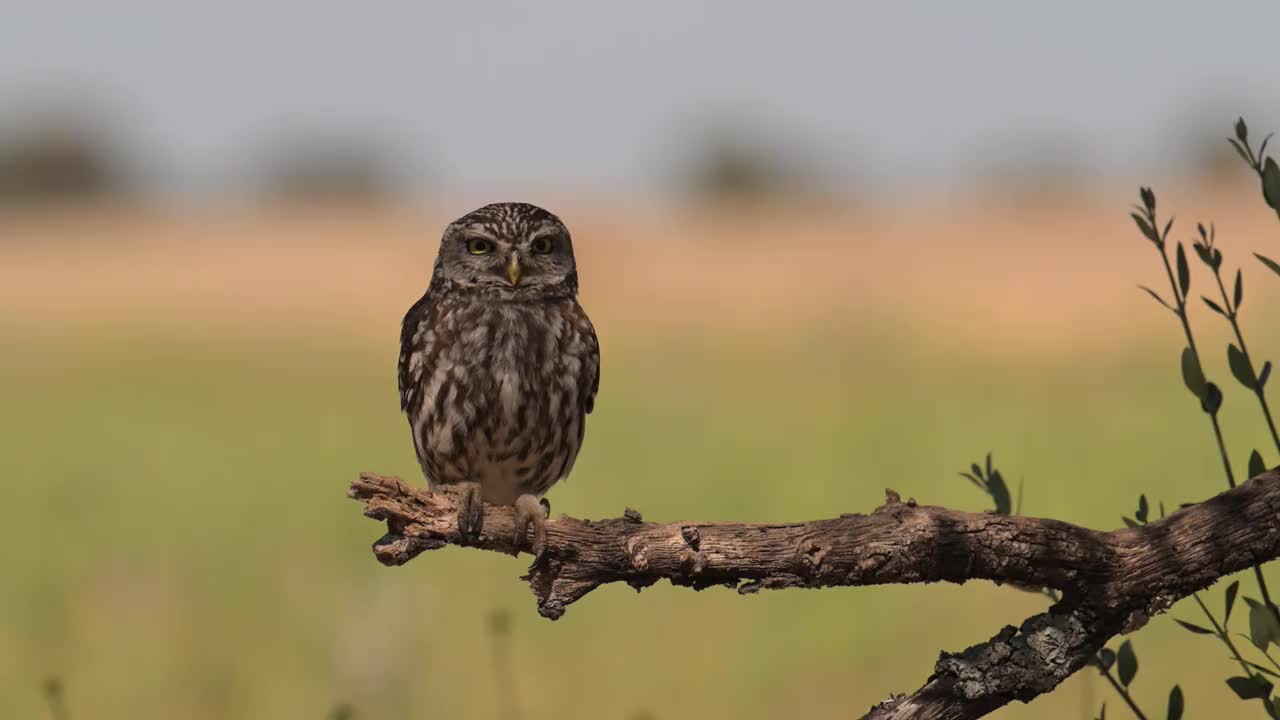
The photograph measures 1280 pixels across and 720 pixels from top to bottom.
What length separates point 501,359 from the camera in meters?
5.12

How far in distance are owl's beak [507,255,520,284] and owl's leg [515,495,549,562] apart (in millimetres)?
1791

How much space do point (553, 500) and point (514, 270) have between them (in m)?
9.81

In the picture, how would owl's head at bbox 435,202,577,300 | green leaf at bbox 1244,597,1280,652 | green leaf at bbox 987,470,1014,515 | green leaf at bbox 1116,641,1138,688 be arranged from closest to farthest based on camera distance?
1. green leaf at bbox 1244,597,1280,652
2. green leaf at bbox 1116,641,1138,688
3. green leaf at bbox 987,470,1014,515
4. owl's head at bbox 435,202,577,300

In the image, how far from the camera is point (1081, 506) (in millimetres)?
15914

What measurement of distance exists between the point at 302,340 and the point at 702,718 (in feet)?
60.9

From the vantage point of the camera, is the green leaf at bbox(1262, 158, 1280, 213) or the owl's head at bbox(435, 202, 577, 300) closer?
the green leaf at bbox(1262, 158, 1280, 213)

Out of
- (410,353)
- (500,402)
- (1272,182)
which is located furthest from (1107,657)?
(410,353)

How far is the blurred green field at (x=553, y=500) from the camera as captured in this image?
Answer: 36.1 feet

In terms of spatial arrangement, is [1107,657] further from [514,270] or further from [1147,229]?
[514,270]

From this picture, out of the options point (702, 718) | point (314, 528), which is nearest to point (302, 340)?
point (314, 528)

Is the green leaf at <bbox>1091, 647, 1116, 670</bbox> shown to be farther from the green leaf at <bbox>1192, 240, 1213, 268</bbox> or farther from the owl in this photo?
the owl

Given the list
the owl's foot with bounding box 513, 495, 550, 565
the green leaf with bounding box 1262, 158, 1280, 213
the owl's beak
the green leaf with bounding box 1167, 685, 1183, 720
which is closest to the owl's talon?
the owl's foot with bounding box 513, 495, 550, 565

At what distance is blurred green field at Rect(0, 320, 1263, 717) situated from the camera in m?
11.0

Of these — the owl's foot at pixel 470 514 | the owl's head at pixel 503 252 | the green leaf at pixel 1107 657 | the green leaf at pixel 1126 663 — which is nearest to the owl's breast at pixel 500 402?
the owl's head at pixel 503 252
